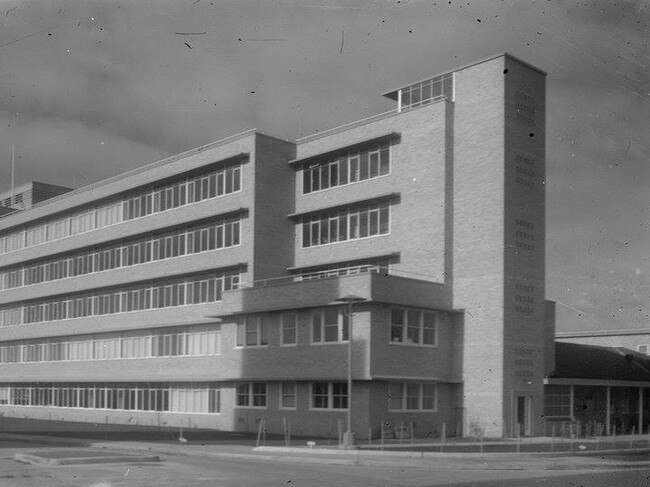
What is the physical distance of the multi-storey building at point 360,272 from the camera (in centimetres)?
4731

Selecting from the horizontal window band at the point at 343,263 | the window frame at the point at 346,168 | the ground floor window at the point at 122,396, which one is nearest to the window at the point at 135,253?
the horizontal window band at the point at 343,263

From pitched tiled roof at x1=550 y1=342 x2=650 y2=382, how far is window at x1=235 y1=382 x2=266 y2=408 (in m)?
15.4

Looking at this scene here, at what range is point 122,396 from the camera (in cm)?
6888

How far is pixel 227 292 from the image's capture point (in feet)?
177

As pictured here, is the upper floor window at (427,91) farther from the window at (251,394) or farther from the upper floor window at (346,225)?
the window at (251,394)

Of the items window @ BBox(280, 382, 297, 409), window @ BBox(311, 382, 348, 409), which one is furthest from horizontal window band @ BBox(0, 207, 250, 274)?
window @ BBox(311, 382, 348, 409)

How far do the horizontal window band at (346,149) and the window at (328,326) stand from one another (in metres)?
10.6

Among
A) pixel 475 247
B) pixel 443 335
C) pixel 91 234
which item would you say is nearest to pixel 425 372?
pixel 443 335

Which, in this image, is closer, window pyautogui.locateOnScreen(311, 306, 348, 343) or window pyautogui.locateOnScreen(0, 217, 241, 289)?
window pyautogui.locateOnScreen(311, 306, 348, 343)

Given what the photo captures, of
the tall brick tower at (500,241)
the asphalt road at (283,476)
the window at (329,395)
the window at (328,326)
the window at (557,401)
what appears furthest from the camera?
the window at (557,401)

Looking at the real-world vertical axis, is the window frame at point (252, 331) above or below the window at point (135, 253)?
below

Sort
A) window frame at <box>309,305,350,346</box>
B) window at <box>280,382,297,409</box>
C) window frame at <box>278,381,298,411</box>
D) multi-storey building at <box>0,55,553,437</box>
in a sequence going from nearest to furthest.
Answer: window frame at <box>309,305,350,346</box> → multi-storey building at <box>0,55,553,437</box> → window frame at <box>278,381,298,411</box> → window at <box>280,382,297,409</box>

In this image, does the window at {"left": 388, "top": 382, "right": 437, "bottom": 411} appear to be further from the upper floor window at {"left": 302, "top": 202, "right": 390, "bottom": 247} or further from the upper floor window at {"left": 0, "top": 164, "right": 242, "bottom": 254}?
the upper floor window at {"left": 0, "top": 164, "right": 242, "bottom": 254}

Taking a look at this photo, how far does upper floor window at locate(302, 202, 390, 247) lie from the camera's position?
53.1 metres
